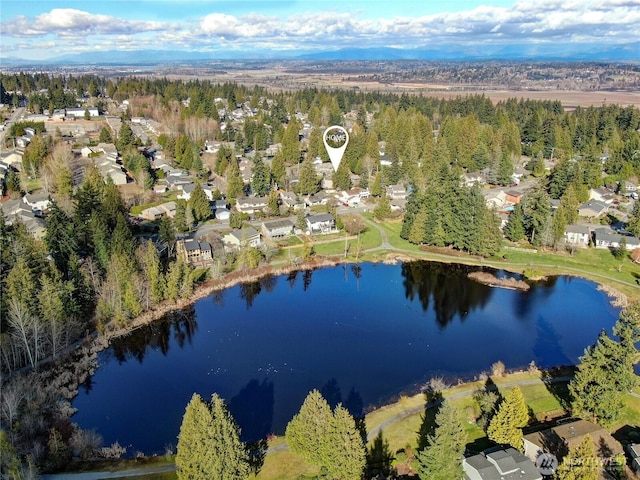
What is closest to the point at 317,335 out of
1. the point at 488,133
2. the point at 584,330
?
the point at 584,330

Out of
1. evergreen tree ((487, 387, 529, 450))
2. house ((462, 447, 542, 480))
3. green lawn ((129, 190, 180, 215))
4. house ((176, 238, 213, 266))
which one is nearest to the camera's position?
house ((462, 447, 542, 480))

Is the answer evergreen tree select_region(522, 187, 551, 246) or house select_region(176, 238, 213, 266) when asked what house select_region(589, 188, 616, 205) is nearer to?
evergreen tree select_region(522, 187, 551, 246)

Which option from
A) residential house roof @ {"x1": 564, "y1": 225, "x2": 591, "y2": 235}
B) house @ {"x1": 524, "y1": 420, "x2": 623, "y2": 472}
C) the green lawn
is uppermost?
the green lawn

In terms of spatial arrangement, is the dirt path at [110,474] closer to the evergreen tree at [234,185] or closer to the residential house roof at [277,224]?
the residential house roof at [277,224]

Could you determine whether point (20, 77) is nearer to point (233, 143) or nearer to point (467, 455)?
point (233, 143)

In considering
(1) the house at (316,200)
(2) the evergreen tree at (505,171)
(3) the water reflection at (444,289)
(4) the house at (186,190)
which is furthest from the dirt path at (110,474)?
(2) the evergreen tree at (505,171)

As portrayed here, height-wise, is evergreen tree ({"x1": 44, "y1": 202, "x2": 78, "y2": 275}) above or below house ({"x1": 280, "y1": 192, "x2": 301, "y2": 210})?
above

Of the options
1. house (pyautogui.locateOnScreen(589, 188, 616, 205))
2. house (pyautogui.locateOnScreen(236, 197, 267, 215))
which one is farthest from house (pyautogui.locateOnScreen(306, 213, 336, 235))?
house (pyautogui.locateOnScreen(589, 188, 616, 205))
